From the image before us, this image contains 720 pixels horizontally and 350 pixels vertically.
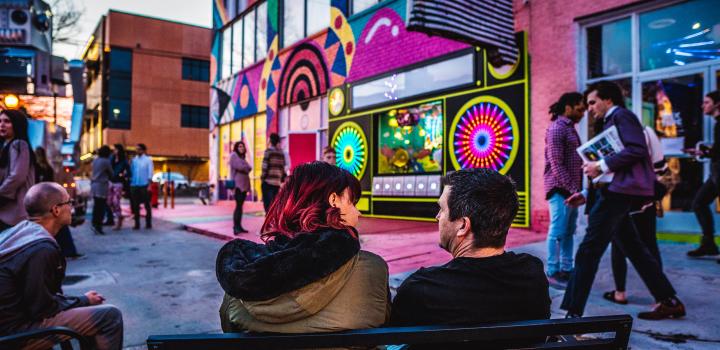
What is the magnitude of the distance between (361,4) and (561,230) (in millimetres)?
8655

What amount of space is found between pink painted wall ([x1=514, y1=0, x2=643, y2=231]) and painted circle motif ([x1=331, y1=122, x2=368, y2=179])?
459 cm

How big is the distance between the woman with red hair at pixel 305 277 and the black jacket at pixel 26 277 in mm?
1164

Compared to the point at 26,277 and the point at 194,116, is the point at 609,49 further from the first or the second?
the point at 194,116

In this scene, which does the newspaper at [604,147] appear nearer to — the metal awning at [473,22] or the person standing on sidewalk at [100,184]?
the metal awning at [473,22]

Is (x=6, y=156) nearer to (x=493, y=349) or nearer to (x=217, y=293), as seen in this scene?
(x=217, y=293)

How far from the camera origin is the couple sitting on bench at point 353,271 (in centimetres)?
134

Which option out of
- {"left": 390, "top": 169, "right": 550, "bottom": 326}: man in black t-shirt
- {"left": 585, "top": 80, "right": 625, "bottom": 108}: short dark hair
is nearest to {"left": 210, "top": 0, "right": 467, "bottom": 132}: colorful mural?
{"left": 585, "top": 80, "right": 625, "bottom": 108}: short dark hair

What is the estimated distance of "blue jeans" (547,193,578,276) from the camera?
15.8 ft

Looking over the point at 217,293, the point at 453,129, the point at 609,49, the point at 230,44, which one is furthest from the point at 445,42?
the point at 230,44

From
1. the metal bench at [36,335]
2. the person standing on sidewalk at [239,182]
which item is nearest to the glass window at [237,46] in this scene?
the person standing on sidewalk at [239,182]

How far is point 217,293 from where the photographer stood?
4863 millimetres

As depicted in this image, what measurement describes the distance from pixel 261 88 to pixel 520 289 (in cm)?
1565

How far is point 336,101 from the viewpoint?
496 inches

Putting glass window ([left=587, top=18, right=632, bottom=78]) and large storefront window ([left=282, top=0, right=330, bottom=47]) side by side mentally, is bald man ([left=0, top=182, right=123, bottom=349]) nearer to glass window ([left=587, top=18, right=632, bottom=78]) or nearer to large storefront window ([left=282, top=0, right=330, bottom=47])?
glass window ([left=587, top=18, right=632, bottom=78])
